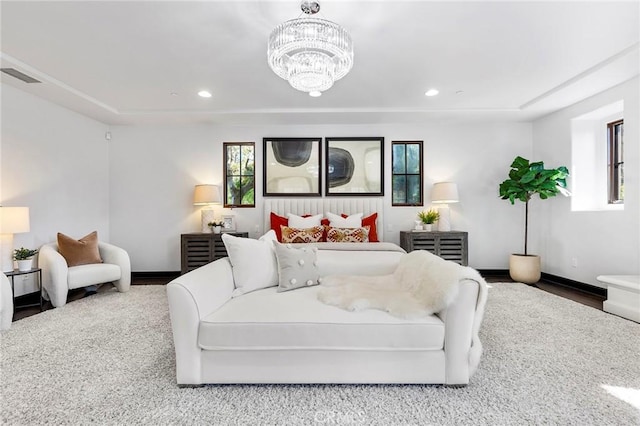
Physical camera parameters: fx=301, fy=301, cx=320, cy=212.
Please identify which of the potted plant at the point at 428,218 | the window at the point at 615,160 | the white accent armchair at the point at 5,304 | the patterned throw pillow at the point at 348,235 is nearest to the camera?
the white accent armchair at the point at 5,304

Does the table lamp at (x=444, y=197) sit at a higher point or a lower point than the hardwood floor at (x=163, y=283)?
higher

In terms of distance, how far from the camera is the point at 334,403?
5.45 ft

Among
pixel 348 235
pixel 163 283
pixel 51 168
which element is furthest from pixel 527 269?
pixel 51 168

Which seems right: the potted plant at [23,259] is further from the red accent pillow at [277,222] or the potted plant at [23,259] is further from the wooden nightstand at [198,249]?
the red accent pillow at [277,222]

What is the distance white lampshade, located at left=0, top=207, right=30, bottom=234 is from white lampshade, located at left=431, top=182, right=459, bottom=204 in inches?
208

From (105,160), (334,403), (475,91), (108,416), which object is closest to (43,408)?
(108,416)

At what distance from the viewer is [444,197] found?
4.73 meters

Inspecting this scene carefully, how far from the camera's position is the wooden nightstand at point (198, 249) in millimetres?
4613

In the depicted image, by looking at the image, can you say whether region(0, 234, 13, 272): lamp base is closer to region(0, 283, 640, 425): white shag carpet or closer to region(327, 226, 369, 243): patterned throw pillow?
region(0, 283, 640, 425): white shag carpet

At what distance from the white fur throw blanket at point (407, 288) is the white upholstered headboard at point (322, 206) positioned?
2568mm

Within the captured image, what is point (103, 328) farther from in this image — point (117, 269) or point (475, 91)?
point (475, 91)

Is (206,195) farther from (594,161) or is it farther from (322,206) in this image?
(594,161)

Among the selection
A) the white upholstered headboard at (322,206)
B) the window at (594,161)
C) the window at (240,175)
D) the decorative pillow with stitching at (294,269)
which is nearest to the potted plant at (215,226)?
the window at (240,175)

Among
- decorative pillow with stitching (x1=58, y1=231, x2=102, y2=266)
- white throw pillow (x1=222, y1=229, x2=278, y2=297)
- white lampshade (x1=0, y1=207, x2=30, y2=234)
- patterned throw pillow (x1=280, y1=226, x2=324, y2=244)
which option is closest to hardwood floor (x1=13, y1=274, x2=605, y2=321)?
decorative pillow with stitching (x1=58, y1=231, x2=102, y2=266)
